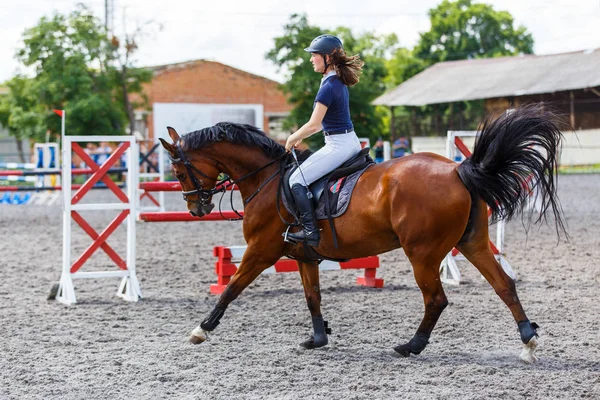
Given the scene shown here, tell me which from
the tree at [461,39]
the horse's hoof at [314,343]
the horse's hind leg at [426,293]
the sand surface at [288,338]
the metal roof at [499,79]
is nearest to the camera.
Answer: the sand surface at [288,338]

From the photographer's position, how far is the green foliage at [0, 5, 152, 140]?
33.3m

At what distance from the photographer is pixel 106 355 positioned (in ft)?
20.2

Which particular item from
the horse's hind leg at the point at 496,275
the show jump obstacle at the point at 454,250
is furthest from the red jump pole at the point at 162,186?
the horse's hind leg at the point at 496,275

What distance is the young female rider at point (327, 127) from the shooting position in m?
6.12

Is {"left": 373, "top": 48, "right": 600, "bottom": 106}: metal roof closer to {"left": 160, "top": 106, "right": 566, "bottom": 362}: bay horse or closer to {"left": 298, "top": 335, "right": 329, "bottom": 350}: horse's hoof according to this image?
{"left": 160, "top": 106, "right": 566, "bottom": 362}: bay horse

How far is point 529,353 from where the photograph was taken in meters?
5.75

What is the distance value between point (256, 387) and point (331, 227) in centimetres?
155

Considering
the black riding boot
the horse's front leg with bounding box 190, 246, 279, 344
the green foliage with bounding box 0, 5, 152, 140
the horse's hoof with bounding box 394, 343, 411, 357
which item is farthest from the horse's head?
the green foliage with bounding box 0, 5, 152, 140

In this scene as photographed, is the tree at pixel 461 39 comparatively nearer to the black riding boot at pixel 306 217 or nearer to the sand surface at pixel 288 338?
the sand surface at pixel 288 338

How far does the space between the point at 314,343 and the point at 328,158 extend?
1490 millimetres

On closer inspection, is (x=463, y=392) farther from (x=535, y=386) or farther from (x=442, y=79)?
(x=442, y=79)

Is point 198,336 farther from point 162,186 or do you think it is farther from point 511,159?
point 162,186

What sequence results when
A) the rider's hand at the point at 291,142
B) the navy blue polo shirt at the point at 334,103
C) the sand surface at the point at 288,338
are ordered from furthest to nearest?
the rider's hand at the point at 291,142 → the navy blue polo shirt at the point at 334,103 → the sand surface at the point at 288,338

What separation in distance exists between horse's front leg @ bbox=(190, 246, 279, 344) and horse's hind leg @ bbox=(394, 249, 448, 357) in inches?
50.2
